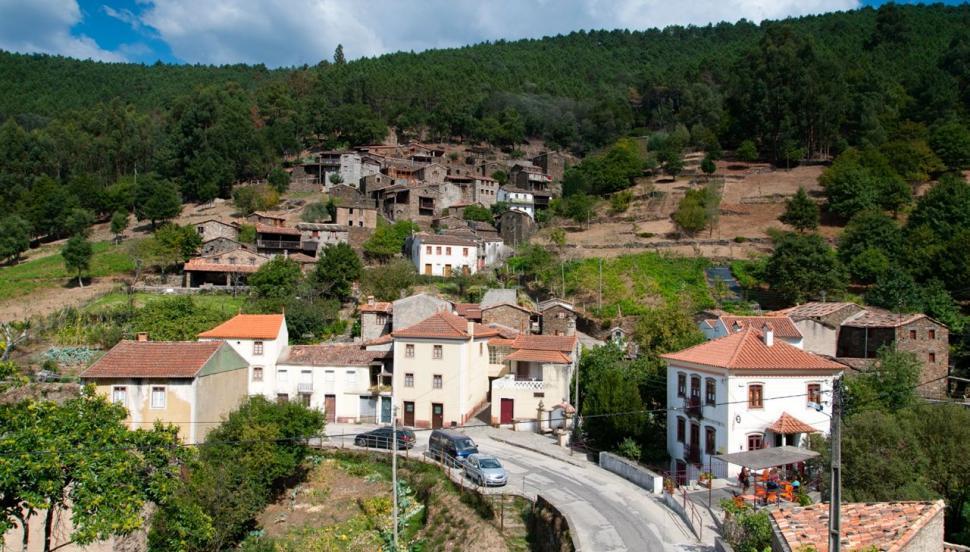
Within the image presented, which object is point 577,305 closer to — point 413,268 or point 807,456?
point 413,268

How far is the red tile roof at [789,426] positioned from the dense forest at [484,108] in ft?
208

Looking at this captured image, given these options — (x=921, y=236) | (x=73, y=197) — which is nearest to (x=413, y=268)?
(x=921, y=236)

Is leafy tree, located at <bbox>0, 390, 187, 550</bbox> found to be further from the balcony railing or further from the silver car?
the balcony railing

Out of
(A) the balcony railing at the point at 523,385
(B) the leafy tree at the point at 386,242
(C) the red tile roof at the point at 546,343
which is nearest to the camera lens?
(A) the balcony railing at the point at 523,385

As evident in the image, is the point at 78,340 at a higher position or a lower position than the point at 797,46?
lower

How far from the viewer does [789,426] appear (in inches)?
996

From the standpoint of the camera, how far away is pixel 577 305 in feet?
174

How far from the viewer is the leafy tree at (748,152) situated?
8725cm

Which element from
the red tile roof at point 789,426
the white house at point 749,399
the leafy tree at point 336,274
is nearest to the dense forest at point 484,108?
the leafy tree at point 336,274

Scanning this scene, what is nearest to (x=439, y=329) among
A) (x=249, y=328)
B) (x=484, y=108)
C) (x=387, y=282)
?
(x=249, y=328)

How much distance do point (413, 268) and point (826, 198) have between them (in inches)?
1729

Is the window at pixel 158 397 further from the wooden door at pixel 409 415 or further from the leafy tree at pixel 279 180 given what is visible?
the leafy tree at pixel 279 180

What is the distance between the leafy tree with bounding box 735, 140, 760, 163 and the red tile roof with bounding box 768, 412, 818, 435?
68352mm

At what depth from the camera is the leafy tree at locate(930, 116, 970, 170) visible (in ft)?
238
